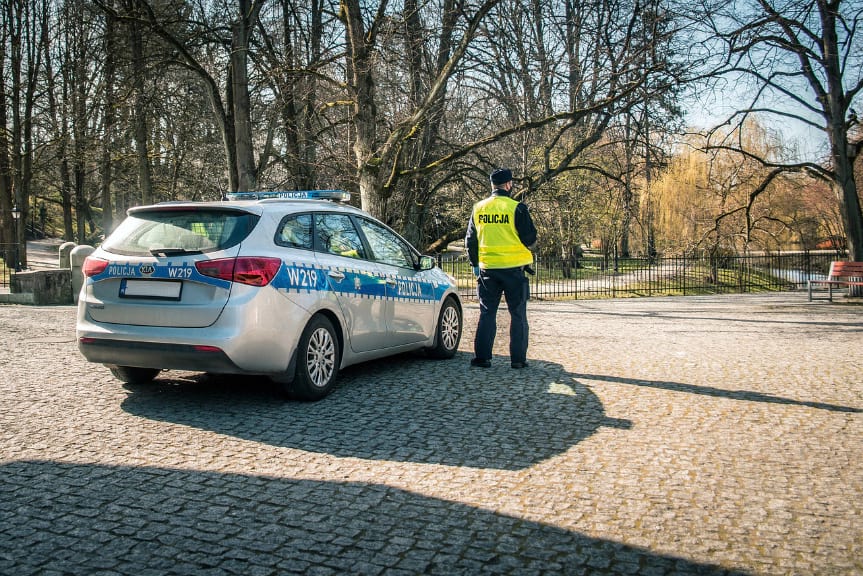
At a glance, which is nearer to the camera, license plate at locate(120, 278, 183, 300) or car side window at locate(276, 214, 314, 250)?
license plate at locate(120, 278, 183, 300)

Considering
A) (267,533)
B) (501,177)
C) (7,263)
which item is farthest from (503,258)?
(7,263)

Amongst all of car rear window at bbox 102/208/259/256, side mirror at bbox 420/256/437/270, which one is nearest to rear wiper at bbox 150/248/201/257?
car rear window at bbox 102/208/259/256

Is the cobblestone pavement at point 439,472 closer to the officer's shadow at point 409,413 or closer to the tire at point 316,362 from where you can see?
the officer's shadow at point 409,413

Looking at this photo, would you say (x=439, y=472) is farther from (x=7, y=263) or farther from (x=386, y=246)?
(x=7, y=263)

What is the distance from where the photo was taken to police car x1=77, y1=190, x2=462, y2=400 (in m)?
5.59

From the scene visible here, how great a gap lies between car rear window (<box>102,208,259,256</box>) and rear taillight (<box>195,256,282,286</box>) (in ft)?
0.46

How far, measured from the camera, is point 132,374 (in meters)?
6.66

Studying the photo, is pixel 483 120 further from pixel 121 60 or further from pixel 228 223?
pixel 228 223

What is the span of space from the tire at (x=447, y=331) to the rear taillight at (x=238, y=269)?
3.13m

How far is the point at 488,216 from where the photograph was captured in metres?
7.88

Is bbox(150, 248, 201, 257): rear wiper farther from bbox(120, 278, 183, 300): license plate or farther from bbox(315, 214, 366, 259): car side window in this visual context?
bbox(315, 214, 366, 259): car side window

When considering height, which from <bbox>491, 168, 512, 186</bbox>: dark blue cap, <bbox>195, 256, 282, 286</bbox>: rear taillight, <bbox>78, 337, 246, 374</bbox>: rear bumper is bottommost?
<bbox>78, 337, 246, 374</bbox>: rear bumper

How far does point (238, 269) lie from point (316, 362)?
3.57 ft

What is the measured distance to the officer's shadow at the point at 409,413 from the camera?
191 inches
